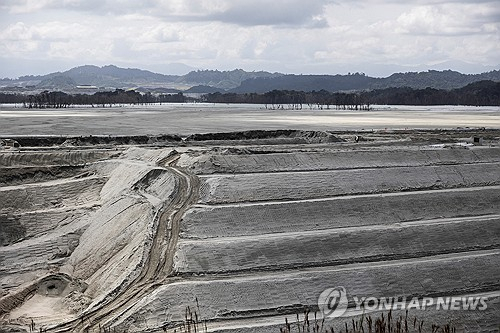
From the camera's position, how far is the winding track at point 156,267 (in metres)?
16.1

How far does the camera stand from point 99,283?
18.9 m

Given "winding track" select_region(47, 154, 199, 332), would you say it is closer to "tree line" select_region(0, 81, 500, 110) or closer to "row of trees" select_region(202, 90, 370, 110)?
"tree line" select_region(0, 81, 500, 110)

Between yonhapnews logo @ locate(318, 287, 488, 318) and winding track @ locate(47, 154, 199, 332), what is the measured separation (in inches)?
169

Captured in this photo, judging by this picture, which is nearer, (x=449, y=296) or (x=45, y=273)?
(x=449, y=296)

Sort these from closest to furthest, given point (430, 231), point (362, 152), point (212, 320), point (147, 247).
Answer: point (212, 320) < point (147, 247) < point (430, 231) < point (362, 152)

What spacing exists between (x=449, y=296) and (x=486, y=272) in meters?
1.96

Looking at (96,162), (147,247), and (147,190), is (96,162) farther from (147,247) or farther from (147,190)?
(147,247)

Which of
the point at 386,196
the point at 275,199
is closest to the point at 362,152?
the point at 386,196

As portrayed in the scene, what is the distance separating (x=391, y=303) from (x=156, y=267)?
6.34 metres

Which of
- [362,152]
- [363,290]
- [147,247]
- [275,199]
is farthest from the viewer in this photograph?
[362,152]

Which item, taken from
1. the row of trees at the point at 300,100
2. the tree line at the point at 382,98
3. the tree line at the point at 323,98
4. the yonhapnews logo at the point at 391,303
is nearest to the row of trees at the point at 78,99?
the tree line at the point at 323,98

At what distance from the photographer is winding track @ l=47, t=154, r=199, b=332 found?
16.1m

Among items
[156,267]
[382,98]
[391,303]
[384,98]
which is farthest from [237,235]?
[382,98]

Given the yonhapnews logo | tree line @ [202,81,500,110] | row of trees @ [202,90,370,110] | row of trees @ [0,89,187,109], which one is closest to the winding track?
the yonhapnews logo
